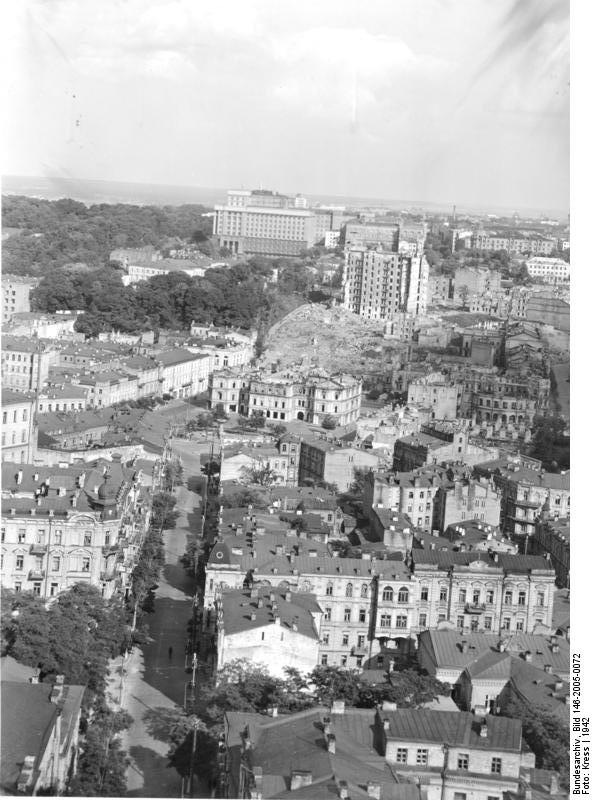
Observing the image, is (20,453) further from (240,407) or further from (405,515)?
(240,407)

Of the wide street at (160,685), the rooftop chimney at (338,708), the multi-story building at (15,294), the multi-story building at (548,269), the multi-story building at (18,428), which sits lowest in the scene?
the wide street at (160,685)

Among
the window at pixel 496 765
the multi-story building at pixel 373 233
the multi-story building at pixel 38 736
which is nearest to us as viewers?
the multi-story building at pixel 38 736

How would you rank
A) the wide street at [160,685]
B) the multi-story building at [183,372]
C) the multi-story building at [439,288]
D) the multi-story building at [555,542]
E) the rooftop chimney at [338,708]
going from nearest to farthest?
the rooftop chimney at [338,708] < the wide street at [160,685] < the multi-story building at [555,542] < the multi-story building at [183,372] < the multi-story building at [439,288]

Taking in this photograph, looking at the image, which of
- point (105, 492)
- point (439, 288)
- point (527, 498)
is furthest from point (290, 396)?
point (439, 288)

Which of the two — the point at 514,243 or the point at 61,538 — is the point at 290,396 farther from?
the point at 514,243

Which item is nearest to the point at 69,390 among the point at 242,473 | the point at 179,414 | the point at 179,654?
the point at 179,414

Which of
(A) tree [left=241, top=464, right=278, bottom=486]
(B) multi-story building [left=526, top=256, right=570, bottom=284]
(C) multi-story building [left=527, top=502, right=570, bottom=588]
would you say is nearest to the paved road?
(A) tree [left=241, top=464, right=278, bottom=486]

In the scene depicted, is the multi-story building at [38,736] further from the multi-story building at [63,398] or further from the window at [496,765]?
the multi-story building at [63,398]

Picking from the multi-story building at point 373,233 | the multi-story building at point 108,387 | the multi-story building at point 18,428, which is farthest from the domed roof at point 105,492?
the multi-story building at point 373,233
